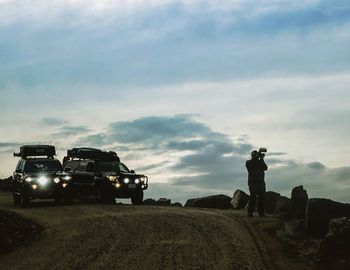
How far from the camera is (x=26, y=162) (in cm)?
2645

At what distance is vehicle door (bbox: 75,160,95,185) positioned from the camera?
28.0 meters

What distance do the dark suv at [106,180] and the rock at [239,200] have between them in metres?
4.65

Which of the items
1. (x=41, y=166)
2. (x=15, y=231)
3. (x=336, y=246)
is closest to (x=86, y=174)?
(x=41, y=166)

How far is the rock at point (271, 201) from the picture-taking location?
2355cm

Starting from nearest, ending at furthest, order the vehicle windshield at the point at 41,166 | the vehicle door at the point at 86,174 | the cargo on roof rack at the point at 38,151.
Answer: the vehicle windshield at the point at 41,166, the vehicle door at the point at 86,174, the cargo on roof rack at the point at 38,151

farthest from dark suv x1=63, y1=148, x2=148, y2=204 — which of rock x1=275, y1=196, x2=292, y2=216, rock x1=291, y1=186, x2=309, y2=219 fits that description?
rock x1=291, y1=186, x2=309, y2=219

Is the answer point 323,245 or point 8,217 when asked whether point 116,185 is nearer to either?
point 8,217

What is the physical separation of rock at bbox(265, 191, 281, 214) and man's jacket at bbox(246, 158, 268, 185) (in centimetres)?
429

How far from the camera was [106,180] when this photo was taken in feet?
90.3

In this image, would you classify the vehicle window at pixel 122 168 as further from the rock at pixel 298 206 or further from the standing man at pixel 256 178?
the rock at pixel 298 206

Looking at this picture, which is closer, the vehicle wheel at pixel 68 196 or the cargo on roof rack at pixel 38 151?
the vehicle wheel at pixel 68 196

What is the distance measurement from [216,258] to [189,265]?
0.85 meters

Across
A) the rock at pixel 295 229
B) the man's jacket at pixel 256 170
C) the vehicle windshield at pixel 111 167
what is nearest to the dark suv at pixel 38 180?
the vehicle windshield at pixel 111 167

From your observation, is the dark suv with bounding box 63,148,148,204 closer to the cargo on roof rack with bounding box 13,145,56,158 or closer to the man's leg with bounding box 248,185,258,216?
the cargo on roof rack with bounding box 13,145,56,158
